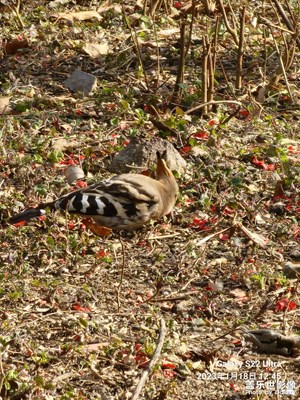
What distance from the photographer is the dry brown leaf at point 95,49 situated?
9359mm

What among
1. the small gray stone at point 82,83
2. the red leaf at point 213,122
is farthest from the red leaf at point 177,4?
the red leaf at point 213,122

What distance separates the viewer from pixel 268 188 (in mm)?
7625

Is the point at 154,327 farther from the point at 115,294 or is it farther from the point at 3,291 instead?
the point at 3,291

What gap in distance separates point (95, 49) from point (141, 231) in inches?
110

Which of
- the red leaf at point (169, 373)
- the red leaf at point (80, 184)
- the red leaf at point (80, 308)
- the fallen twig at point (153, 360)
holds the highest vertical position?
the fallen twig at point (153, 360)

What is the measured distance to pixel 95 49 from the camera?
9.41m

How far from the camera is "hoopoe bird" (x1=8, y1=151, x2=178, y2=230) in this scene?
6.74 meters

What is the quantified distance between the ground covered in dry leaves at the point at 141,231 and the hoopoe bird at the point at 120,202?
104 mm

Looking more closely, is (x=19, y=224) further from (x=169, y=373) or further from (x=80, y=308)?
(x=169, y=373)

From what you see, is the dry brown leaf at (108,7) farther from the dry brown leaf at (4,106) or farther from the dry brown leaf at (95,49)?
the dry brown leaf at (4,106)

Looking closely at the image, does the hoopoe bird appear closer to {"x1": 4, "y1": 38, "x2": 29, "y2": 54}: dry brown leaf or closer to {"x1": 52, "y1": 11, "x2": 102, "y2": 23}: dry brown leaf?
{"x1": 4, "y1": 38, "x2": 29, "y2": 54}: dry brown leaf

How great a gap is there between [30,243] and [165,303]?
3.39 ft

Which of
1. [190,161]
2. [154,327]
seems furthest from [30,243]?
[190,161]

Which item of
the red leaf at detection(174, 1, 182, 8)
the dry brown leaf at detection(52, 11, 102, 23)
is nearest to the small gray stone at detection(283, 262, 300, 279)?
the dry brown leaf at detection(52, 11, 102, 23)
